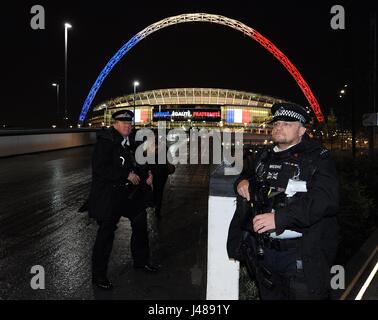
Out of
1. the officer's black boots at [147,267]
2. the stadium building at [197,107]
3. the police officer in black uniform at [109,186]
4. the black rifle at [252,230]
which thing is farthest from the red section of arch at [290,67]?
the black rifle at [252,230]

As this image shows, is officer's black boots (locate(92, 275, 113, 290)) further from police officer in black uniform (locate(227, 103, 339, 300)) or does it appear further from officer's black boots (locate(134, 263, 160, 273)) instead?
police officer in black uniform (locate(227, 103, 339, 300))

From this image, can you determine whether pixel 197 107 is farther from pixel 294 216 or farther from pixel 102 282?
pixel 294 216

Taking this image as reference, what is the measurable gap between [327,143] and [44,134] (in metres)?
20.8

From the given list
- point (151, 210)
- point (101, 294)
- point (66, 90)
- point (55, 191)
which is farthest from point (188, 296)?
point (66, 90)

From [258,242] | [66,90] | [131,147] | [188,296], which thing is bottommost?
[188,296]

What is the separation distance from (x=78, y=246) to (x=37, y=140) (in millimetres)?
19754

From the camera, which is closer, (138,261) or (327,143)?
(138,261)

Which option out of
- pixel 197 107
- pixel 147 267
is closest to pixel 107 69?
pixel 197 107

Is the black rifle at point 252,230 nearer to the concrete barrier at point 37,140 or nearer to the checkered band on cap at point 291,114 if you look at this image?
the checkered band on cap at point 291,114

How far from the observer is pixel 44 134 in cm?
2614

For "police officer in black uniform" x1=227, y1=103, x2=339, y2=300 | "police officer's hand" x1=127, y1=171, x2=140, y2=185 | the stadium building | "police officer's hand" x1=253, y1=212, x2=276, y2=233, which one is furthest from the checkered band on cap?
the stadium building
